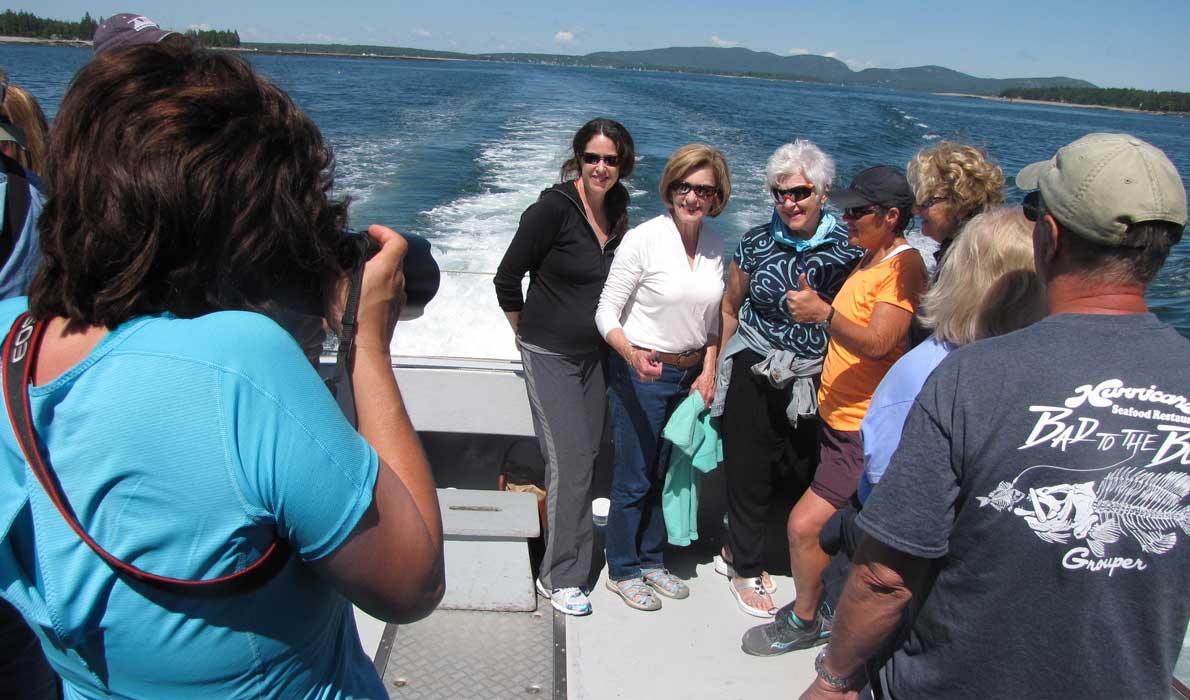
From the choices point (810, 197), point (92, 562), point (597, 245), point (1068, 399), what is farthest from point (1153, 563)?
point (597, 245)

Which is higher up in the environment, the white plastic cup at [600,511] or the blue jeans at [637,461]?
the blue jeans at [637,461]

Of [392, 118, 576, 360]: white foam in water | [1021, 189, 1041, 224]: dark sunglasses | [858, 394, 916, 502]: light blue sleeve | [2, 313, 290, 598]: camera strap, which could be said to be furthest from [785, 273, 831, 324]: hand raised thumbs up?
[392, 118, 576, 360]: white foam in water

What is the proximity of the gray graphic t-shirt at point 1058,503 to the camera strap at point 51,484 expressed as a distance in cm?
72

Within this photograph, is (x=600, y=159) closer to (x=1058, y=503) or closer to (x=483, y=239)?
(x=1058, y=503)

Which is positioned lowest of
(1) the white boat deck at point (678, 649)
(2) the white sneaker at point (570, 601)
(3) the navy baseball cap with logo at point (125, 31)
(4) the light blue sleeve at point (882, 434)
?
(1) the white boat deck at point (678, 649)

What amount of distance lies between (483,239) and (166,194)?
18.1 ft

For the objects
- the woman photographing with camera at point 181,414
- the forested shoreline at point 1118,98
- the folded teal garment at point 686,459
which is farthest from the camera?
the forested shoreline at point 1118,98

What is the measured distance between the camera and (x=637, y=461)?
232cm

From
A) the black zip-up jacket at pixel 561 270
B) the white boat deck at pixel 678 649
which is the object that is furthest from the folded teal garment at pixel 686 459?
the black zip-up jacket at pixel 561 270

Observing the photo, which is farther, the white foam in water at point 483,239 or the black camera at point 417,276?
the white foam in water at point 483,239

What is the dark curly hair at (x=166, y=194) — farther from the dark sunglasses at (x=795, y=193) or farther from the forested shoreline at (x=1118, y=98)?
the forested shoreline at (x=1118, y=98)

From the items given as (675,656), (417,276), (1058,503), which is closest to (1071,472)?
(1058,503)

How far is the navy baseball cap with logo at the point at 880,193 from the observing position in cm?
200

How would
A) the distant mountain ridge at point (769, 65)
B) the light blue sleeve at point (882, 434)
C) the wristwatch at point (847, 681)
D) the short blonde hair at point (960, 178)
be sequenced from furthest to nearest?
the distant mountain ridge at point (769, 65), the short blonde hair at point (960, 178), the light blue sleeve at point (882, 434), the wristwatch at point (847, 681)
